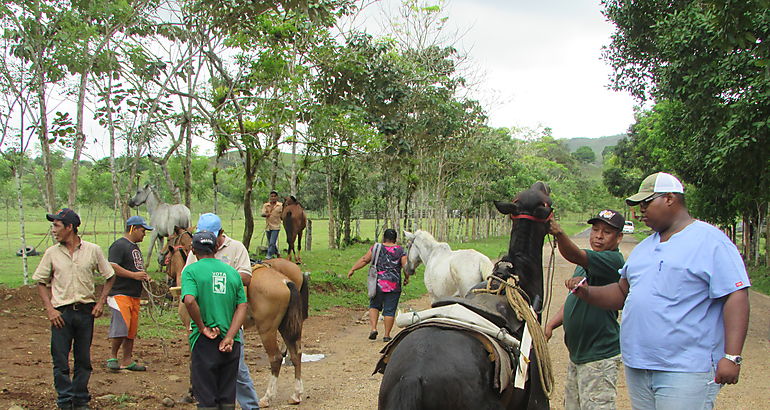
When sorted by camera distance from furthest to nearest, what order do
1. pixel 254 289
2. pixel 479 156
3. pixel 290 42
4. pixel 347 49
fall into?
pixel 479 156 < pixel 347 49 < pixel 290 42 < pixel 254 289

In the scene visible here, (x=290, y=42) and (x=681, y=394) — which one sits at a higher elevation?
(x=290, y=42)

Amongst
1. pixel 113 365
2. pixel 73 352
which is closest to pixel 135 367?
pixel 113 365

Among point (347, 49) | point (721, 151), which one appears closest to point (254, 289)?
point (721, 151)

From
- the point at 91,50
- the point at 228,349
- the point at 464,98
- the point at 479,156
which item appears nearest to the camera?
the point at 228,349

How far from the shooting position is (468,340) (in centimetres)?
299

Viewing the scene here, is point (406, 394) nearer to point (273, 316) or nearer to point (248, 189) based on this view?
point (273, 316)

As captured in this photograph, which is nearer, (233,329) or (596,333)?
(596,333)

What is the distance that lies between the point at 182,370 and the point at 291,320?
205 centimetres

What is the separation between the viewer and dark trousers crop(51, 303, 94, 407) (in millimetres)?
5176

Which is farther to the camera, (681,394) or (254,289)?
(254,289)

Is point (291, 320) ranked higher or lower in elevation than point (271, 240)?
lower

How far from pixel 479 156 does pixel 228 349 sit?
25276mm

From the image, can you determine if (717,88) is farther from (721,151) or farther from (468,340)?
(468,340)

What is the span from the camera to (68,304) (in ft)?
17.1
